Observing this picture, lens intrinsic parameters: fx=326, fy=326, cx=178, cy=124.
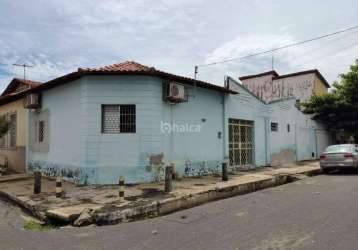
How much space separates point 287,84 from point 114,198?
67.5 ft

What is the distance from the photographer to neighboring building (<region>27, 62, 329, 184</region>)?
34.9 ft

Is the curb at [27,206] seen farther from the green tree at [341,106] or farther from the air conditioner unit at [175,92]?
the green tree at [341,106]

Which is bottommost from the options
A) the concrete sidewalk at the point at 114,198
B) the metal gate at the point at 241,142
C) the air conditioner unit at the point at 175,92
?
the concrete sidewalk at the point at 114,198

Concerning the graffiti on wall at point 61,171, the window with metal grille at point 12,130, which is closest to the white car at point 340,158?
the graffiti on wall at point 61,171

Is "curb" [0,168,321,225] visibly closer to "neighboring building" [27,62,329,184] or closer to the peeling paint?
"neighboring building" [27,62,329,184]

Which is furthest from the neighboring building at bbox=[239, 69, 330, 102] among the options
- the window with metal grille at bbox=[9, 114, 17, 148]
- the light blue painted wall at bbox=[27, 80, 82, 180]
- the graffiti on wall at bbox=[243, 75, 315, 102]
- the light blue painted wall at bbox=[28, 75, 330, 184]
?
the window with metal grille at bbox=[9, 114, 17, 148]

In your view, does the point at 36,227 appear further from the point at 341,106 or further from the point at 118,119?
the point at 341,106

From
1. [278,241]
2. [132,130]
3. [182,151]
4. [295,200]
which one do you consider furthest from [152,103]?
[278,241]

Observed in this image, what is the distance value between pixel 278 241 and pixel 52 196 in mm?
6074

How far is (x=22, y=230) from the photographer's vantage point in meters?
6.20

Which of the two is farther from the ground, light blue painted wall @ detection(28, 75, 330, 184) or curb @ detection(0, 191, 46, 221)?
light blue painted wall @ detection(28, 75, 330, 184)

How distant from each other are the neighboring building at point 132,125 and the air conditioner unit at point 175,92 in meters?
0.03

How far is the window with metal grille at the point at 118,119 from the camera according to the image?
10812 mm

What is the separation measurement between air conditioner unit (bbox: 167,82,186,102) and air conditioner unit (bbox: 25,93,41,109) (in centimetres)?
573
